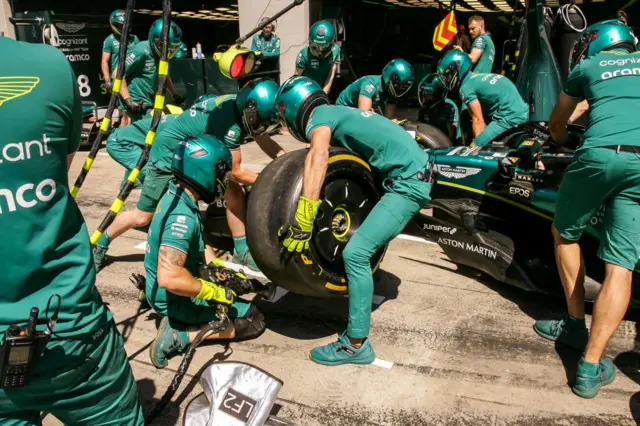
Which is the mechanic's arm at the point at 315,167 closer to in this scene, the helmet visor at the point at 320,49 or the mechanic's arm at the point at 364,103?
the mechanic's arm at the point at 364,103

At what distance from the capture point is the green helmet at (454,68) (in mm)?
6699

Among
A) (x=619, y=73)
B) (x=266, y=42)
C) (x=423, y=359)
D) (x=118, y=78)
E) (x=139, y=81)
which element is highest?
(x=619, y=73)

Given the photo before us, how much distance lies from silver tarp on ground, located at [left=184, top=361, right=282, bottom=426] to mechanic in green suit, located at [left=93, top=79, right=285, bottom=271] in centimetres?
236

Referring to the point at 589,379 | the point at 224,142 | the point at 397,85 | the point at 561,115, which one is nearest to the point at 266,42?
the point at 397,85

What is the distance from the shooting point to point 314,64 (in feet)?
28.2

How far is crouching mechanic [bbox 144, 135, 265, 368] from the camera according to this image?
3.21m

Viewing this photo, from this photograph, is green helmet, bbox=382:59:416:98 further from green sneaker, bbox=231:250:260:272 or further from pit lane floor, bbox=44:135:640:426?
green sneaker, bbox=231:250:260:272

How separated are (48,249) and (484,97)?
5.82 m

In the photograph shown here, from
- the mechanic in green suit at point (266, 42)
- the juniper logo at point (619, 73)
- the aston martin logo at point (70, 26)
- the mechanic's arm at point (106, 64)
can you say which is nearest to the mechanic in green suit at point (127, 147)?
the mechanic's arm at point (106, 64)

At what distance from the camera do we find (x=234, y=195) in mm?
5074

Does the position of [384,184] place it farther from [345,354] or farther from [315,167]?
[345,354]

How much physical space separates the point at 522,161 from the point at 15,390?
3872 millimetres

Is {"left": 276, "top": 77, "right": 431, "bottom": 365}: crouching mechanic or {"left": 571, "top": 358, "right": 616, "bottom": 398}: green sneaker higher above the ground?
{"left": 276, "top": 77, "right": 431, "bottom": 365}: crouching mechanic

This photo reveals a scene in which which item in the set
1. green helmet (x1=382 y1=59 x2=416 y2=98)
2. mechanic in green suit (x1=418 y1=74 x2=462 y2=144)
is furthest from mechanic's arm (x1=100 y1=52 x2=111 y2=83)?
mechanic in green suit (x1=418 y1=74 x2=462 y2=144)
